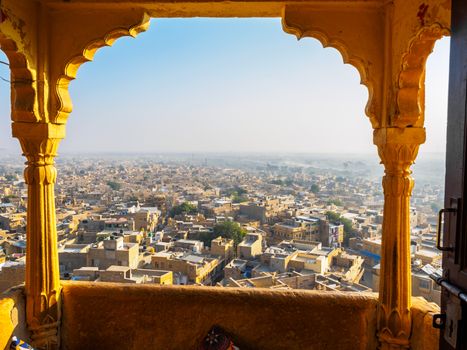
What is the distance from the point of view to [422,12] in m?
2.30

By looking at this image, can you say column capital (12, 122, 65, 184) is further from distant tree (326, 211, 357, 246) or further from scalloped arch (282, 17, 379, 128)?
distant tree (326, 211, 357, 246)

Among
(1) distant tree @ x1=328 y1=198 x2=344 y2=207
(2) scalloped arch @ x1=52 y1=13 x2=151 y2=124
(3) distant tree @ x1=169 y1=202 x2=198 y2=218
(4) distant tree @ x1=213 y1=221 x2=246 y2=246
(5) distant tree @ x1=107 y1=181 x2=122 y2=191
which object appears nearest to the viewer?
(2) scalloped arch @ x1=52 y1=13 x2=151 y2=124

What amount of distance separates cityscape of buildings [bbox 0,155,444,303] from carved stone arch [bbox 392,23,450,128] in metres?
0.98

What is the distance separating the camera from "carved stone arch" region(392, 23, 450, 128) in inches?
101

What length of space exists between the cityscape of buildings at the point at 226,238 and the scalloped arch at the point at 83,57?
2.38 meters

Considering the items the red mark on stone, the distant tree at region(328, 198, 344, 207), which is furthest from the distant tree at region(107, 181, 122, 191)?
the red mark on stone

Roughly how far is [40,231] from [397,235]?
2490 millimetres

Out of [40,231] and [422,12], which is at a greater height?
[422,12]

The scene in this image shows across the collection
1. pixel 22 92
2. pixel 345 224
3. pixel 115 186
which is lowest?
pixel 345 224

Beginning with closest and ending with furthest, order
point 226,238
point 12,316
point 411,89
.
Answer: point 411,89 → point 12,316 → point 226,238

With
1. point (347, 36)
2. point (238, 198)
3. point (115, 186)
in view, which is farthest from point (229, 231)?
point (115, 186)

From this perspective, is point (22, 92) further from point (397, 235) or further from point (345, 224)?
point (345, 224)

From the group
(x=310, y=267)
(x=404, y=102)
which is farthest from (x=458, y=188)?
(x=310, y=267)

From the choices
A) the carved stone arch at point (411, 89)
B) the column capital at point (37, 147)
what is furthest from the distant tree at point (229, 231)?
the carved stone arch at point (411, 89)
